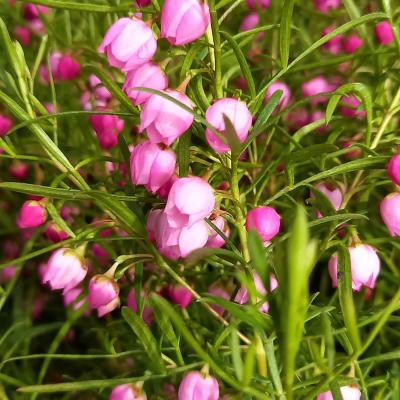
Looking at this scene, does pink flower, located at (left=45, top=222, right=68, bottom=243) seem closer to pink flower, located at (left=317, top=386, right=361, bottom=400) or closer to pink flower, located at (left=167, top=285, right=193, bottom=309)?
pink flower, located at (left=167, top=285, right=193, bottom=309)

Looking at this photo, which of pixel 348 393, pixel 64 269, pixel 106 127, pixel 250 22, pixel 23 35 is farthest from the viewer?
pixel 23 35

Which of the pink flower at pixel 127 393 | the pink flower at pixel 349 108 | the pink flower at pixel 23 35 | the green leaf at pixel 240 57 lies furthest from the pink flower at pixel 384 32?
the pink flower at pixel 23 35

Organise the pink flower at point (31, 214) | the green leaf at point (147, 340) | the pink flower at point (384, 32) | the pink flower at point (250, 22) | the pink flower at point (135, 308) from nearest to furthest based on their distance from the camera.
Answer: the green leaf at point (147, 340) → the pink flower at point (31, 214) → the pink flower at point (135, 308) → the pink flower at point (384, 32) → the pink flower at point (250, 22)

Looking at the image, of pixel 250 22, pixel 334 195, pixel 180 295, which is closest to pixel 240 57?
pixel 334 195

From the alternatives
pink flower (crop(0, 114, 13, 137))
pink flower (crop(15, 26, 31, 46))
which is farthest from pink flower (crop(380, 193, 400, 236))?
pink flower (crop(15, 26, 31, 46))

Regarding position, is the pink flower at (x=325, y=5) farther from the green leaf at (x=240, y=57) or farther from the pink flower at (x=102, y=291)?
the pink flower at (x=102, y=291)

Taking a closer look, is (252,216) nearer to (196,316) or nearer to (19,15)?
(196,316)

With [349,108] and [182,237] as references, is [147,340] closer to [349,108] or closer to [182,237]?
[182,237]
